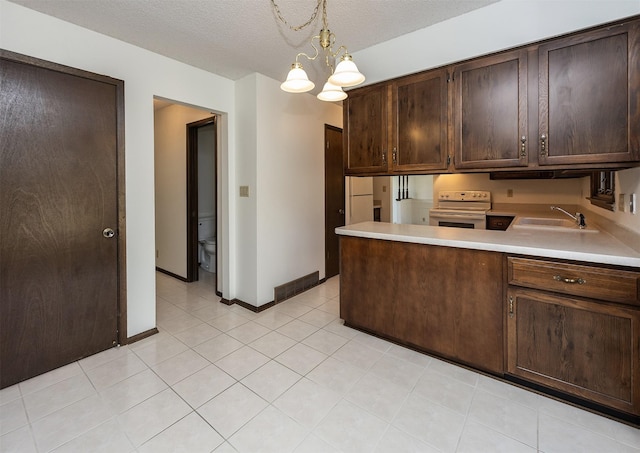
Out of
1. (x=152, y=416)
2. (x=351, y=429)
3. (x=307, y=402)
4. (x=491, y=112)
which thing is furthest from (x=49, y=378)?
(x=491, y=112)

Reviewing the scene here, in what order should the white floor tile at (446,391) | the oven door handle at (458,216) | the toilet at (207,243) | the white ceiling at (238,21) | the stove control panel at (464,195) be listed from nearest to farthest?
the white floor tile at (446,391), the white ceiling at (238,21), the oven door handle at (458,216), the stove control panel at (464,195), the toilet at (207,243)

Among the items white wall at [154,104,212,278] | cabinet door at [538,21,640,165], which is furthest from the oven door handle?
white wall at [154,104,212,278]

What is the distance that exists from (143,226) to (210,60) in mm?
1615

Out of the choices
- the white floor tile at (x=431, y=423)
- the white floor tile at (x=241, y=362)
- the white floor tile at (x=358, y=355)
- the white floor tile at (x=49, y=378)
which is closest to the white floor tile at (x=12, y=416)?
the white floor tile at (x=49, y=378)

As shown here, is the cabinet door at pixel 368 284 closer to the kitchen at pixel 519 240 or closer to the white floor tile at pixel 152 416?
the kitchen at pixel 519 240

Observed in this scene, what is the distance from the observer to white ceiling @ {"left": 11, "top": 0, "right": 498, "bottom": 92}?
2.00 m

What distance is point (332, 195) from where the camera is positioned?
4.28 metres

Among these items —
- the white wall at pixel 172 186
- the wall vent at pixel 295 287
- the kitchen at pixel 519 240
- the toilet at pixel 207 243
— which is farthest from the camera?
the toilet at pixel 207 243

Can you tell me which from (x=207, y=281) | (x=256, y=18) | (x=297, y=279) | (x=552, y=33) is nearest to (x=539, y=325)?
(x=552, y=33)

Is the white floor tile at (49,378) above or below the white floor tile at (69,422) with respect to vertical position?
above

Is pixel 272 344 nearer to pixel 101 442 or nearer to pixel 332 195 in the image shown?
pixel 101 442

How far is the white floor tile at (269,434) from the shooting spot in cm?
149

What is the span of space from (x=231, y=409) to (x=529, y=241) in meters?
2.08

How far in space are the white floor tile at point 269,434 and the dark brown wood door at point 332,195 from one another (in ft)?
8.37
